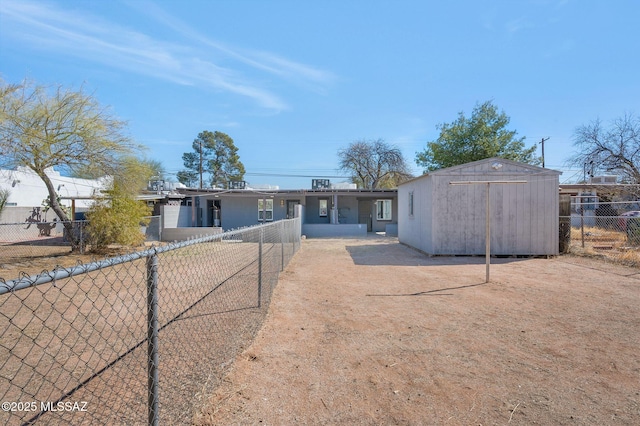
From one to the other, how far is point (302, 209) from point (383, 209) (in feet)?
20.3

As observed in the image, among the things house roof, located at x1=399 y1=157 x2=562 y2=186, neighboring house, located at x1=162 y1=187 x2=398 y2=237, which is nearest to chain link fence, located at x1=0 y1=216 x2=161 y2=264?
neighboring house, located at x1=162 y1=187 x2=398 y2=237

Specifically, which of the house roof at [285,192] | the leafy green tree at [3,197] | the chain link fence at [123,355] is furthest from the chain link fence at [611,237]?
the leafy green tree at [3,197]

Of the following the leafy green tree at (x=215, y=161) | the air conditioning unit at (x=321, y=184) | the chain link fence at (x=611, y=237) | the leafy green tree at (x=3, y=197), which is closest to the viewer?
the chain link fence at (x=611, y=237)

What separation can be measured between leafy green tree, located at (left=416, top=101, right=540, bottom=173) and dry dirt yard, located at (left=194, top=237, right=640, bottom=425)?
59.3 feet

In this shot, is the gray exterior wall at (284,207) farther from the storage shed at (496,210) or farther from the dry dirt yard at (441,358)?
the dry dirt yard at (441,358)

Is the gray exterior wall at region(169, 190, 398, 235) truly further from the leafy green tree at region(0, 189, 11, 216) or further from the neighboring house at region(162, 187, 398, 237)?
the leafy green tree at region(0, 189, 11, 216)

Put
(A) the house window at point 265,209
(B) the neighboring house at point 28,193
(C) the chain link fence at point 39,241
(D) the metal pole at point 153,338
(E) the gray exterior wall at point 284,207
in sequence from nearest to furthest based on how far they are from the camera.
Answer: (D) the metal pole at point 153,338 < (C) the chain link fence at point 39,241 < (B) the neighboring house at point 28,193 < (E) the gray exterior wall at point 284,207 < (A) the house window at point 265,209

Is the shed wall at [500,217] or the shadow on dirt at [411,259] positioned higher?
the shed wall at [500,217]

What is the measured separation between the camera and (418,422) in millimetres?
2625

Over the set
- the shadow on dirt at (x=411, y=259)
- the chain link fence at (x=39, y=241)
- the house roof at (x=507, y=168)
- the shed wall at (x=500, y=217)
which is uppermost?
the house roof at (x=507, y=168)

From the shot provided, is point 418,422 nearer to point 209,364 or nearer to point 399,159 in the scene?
point 209,364

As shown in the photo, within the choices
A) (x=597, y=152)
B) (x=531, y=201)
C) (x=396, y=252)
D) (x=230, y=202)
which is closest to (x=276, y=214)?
(x=230, y=202)

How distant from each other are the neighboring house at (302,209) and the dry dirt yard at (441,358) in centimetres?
1437

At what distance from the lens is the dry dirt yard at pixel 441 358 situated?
9.05 ft
